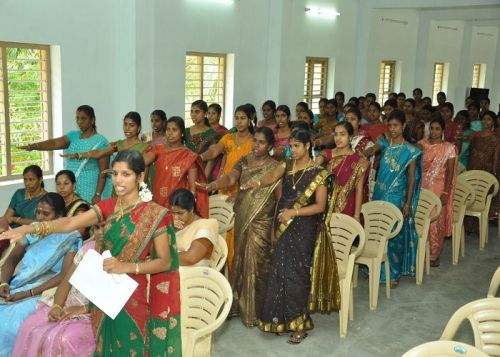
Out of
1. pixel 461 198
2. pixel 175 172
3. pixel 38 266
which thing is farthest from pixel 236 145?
pixel 461 198

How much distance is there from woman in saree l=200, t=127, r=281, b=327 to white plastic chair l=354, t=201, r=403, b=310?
83 centimetres

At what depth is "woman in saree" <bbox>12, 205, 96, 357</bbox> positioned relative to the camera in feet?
8.86

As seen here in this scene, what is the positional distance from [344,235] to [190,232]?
129cm

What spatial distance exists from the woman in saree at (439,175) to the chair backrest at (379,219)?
0.95 m

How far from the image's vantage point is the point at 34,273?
312 cm

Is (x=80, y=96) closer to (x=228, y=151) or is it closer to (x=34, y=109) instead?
(x=34, y=109)

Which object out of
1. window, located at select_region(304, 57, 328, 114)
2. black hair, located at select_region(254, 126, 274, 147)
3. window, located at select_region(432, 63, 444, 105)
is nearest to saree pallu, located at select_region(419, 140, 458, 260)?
black hair, located at select_region(254, 126, 274, 147)

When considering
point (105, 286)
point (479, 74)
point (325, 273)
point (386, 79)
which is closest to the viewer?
point (105, 286)

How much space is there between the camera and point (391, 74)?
41.9 ft

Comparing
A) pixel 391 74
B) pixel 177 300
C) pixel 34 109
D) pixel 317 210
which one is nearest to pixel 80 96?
pixel 34 109

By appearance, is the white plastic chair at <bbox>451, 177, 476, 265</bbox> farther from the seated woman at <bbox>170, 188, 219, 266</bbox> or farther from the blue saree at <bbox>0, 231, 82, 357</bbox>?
the blue saree at <bbox>0, 231, 82, 357</bbox>

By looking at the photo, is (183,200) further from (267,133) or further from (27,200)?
(27,200)

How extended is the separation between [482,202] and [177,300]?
4217 millimetres

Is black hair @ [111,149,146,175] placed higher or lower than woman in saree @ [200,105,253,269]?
higher
